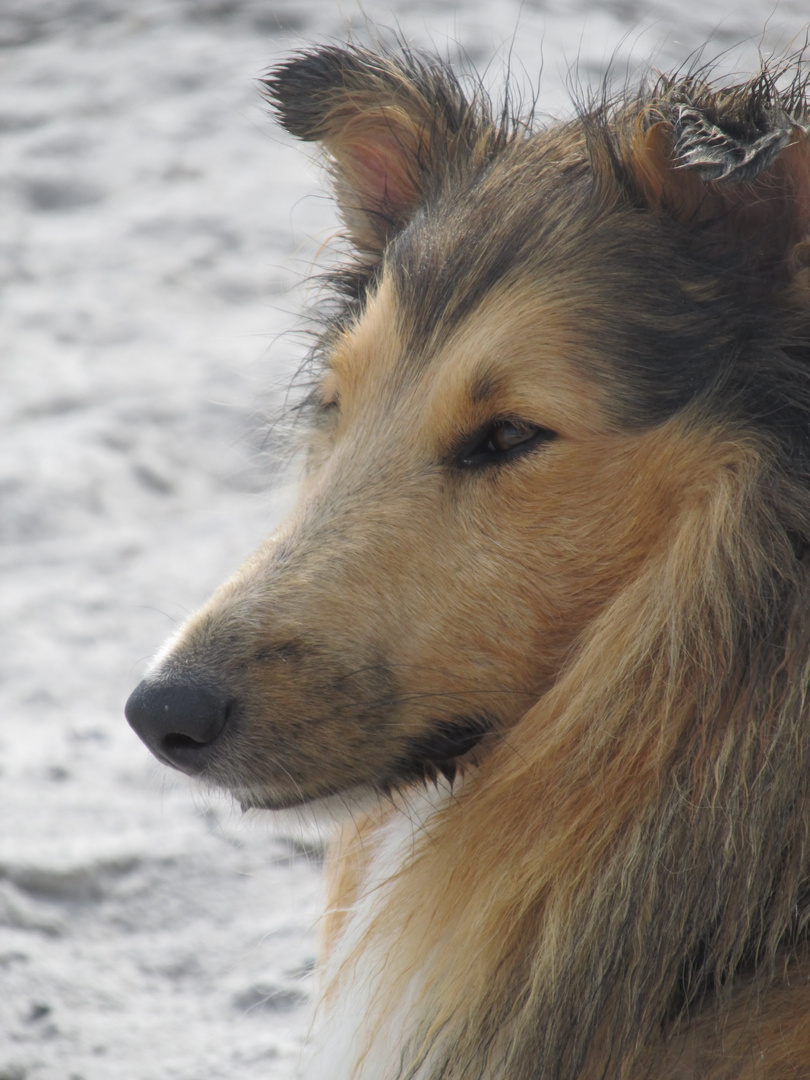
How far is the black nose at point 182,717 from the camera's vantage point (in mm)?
2137

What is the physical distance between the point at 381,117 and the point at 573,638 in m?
1.35

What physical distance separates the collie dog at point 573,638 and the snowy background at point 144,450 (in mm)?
375

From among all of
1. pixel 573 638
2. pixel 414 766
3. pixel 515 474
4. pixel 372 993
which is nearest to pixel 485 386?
pixel 515 474

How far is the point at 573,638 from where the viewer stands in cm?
222

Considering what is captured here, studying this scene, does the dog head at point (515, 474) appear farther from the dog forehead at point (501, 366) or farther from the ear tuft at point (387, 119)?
the ear tuft at point (387, 119)

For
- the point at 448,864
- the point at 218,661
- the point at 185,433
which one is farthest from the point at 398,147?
the point at 185,433

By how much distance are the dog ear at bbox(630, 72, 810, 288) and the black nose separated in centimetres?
117

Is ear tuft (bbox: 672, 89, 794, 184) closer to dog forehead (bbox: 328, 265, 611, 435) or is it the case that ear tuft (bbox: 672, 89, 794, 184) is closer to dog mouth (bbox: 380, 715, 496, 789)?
dog forehead (bbox: 328, 265, 611, 435)

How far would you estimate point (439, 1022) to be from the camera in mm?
2199

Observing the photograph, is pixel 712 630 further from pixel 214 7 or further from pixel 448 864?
pixel 214 7

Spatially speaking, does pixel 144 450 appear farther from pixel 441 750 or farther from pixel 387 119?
pixel 441 750

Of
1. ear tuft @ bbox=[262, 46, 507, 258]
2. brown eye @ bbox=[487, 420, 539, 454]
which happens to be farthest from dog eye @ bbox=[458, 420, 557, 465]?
ear tuft @ bbox=[262, 46, 507, 258]

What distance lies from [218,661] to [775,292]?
3.77ft

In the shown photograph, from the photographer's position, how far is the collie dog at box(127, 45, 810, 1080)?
6.63 feet
